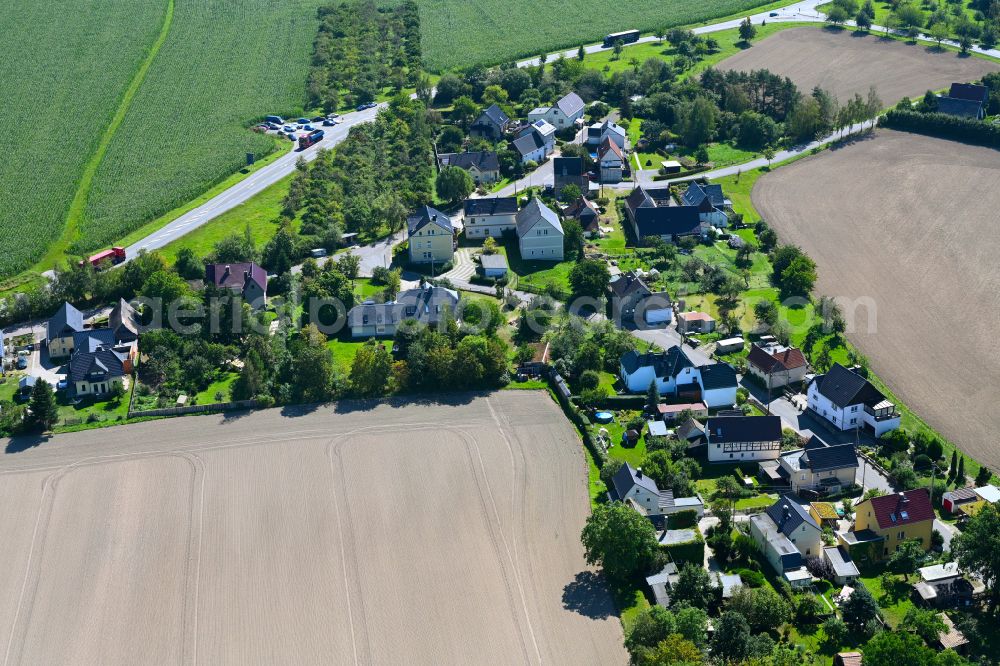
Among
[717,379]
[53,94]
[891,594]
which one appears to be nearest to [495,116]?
[53,94]

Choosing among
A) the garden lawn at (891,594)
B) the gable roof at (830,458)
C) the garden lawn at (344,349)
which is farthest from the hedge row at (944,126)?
the garden lawn at (891,594)

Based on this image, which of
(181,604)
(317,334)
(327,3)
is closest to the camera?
(181,604)

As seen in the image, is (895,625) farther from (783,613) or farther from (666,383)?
(666,383)

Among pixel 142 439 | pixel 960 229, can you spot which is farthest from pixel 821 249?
pixel 142 439

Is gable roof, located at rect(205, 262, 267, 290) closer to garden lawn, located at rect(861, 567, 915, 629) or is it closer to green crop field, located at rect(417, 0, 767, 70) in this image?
garden lawn, located at rect(861, 567, 915, 629)

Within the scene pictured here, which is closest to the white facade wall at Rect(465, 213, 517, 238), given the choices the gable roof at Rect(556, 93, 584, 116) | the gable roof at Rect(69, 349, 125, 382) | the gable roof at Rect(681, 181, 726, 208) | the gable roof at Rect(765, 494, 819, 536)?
the gable roof at Rect(681, 181, 726, 208)

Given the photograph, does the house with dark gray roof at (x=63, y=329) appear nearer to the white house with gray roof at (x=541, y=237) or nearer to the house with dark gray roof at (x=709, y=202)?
the white house with gray roof at (x=541, y=237)
